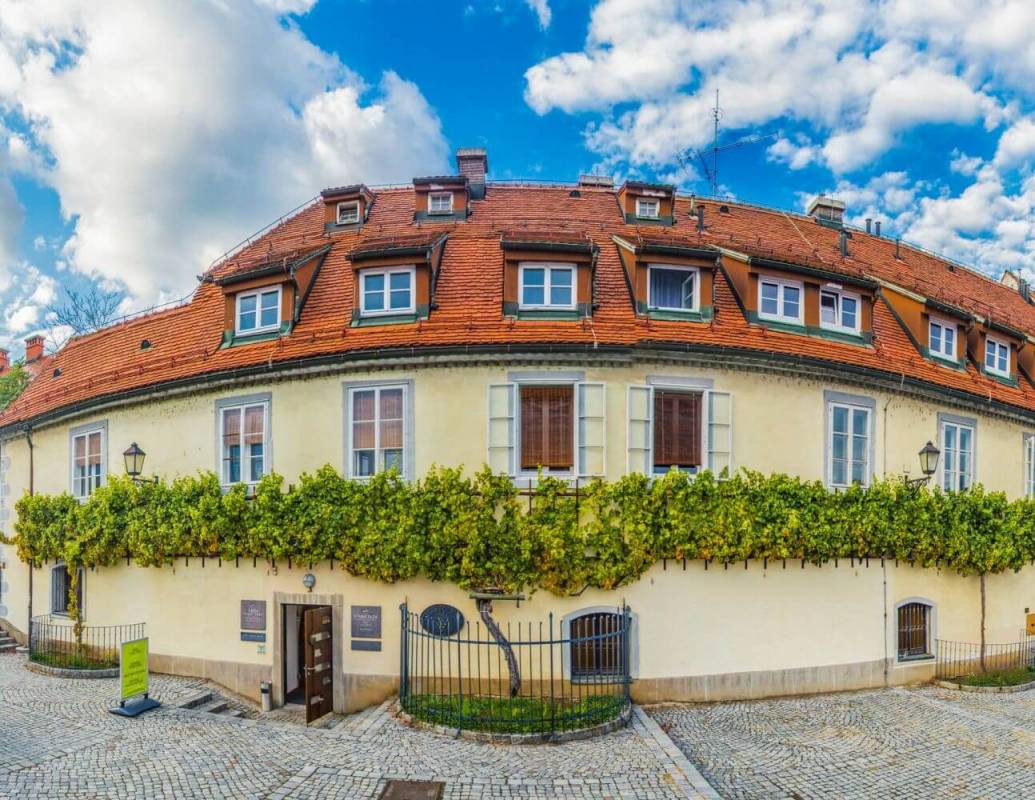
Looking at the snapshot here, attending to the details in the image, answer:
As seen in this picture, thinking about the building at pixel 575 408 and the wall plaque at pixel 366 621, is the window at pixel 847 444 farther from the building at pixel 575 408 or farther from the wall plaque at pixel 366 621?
the wall plaque at pixel 366 621

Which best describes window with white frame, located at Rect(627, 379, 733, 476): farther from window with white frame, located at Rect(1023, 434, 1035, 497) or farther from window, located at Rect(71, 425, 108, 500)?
window, located at Rect(71, 425, 108, 500)

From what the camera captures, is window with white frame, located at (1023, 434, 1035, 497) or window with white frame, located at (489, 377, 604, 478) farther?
window with white frame, located at (1023, 434, 1035, 497)

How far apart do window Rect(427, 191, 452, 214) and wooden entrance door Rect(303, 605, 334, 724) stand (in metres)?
10.6

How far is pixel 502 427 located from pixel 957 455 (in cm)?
1156

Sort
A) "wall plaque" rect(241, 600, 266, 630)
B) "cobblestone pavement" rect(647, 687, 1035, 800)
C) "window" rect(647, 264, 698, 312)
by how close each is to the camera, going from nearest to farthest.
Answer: "cobblestone pavement" rect(647, 687, 1035, 800) → "wall plaque" rect(241, 600, 266, 630) → "window" rect(647, 264, 698, 312)

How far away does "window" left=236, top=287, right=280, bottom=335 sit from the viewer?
15.6 meters

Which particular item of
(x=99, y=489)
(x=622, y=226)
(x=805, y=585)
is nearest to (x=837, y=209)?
(x=622, y=226)

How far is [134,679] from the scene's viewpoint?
40.0 feet

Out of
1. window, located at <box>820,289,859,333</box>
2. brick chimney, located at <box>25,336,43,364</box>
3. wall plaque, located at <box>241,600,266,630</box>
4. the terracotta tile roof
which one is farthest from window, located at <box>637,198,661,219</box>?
brick chimney, located at <box>25,336,43,364</box>

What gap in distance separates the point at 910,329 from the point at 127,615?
20053 millimetres

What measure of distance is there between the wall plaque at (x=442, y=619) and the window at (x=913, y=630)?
965 centimetres

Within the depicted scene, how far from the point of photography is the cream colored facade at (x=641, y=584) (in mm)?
13562

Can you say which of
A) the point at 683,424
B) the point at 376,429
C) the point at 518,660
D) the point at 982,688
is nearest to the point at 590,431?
the point at 683,424

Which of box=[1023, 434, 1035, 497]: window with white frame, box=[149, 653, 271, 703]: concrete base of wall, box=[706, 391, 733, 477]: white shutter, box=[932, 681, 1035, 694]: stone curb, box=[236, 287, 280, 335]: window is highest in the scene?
box=[236, 287, 280, 335]: window
